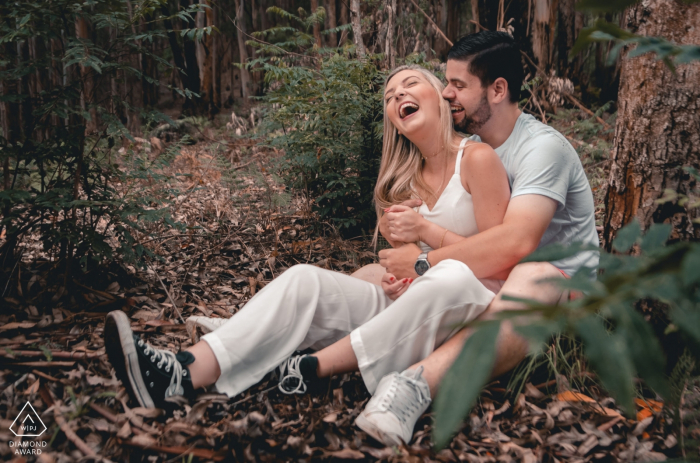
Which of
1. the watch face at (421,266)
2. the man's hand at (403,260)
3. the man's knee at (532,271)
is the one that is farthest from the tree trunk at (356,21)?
the man's knee at (532,271)

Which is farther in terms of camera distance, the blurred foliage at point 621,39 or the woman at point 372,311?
the woman at point 372,311

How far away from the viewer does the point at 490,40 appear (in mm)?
2189

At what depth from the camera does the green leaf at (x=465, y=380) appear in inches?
17.3

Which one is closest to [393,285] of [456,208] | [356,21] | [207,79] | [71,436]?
[456,208]

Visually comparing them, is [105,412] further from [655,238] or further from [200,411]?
[655,238]

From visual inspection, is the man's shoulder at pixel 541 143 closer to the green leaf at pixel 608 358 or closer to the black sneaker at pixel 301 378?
the black sneaker at pixel 301 378

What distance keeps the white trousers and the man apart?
3.3 inches

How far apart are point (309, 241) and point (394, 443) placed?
7.00 ft

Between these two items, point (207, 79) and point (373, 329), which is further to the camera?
point (207, 79)

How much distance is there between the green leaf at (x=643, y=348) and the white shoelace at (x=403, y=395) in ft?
3.96

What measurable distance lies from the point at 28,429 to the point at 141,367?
397mm

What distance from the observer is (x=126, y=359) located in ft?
5.31

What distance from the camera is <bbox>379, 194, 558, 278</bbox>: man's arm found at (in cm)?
184

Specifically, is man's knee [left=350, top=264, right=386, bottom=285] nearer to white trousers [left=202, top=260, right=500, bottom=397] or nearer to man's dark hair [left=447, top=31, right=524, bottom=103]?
white trousers [left=202, top=260, right=500, bottom=397]
